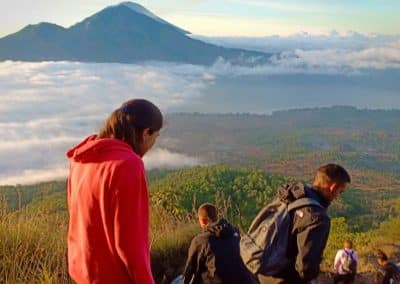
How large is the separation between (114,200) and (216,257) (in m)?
2.41

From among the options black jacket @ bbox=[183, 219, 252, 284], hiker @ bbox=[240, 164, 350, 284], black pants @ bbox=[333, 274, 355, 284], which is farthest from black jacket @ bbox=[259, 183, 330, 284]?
black pants @ bbox=[333, 274, 355, 284]

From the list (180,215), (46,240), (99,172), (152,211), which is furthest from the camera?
(180,215)

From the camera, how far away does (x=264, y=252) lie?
3.80m

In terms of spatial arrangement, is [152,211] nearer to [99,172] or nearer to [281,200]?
[281,200]

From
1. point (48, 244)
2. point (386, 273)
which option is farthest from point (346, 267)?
point (48, 244)

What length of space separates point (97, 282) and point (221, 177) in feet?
112

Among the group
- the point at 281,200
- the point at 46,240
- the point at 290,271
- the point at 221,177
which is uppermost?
the point at 281,200

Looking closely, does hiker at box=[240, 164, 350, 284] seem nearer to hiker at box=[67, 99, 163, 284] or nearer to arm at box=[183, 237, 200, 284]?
arm at box=[183, 237, 200, 284]

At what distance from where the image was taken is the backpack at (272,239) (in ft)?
12.3

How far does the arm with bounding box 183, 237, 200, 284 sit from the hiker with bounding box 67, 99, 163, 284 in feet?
7.22

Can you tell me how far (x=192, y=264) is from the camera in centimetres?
476

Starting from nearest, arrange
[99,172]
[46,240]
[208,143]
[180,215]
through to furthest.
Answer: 1. [99,172]
2. [46,240]
3. [180,215]
4. [208,143]

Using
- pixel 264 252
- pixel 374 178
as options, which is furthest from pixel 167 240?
pixel 374 178

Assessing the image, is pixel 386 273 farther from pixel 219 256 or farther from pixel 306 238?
pixel 306 238
